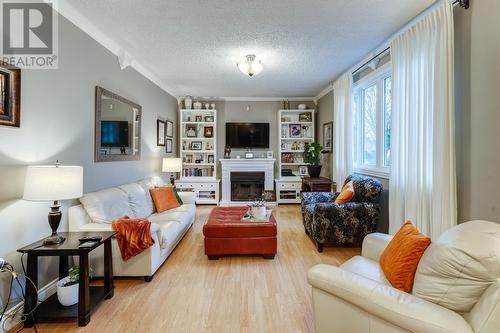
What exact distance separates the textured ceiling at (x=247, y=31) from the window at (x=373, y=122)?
1.45ft

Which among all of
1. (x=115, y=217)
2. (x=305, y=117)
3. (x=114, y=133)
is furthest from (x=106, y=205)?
(x=305, y=117)

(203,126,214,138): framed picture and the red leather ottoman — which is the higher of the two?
(203,126,214,138): framed picture

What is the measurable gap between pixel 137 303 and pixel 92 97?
2.34 metres

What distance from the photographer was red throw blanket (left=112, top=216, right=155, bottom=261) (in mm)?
2607

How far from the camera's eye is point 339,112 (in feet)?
16.7

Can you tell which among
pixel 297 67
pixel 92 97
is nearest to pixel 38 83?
pixel 92 97

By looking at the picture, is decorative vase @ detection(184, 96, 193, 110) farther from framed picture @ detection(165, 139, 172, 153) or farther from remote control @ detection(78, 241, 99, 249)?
remote control @ detection(78, 241, 99, 249)

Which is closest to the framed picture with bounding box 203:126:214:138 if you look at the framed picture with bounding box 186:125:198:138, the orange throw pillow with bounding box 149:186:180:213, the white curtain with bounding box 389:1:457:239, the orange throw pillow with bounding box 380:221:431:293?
the framed picture with bounding box 186:125:198:138

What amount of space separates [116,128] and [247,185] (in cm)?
377

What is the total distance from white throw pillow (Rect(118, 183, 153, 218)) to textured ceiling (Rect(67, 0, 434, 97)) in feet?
6.36

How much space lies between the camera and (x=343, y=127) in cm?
493

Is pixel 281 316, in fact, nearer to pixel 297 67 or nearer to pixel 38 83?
pixel 38 83

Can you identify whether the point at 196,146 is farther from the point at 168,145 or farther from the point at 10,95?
the point at 10,95

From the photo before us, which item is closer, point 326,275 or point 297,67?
point 326,275
